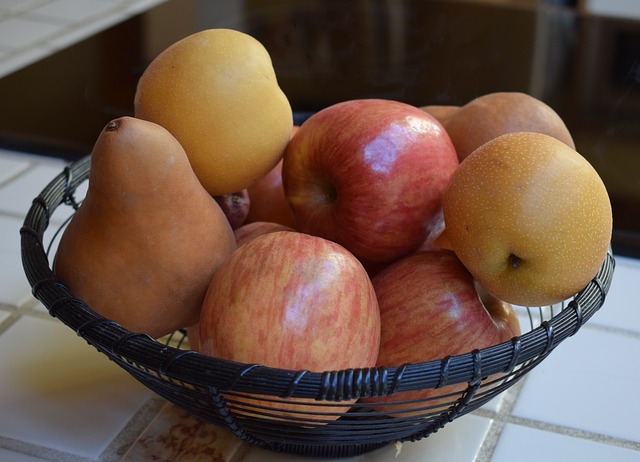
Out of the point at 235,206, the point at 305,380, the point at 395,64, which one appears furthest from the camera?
the point at 395,64

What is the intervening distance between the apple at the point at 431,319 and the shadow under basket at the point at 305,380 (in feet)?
0.07

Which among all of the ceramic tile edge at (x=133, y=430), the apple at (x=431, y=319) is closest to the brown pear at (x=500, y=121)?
the apple at (x=431, y=319)

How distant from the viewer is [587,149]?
0.89 metres

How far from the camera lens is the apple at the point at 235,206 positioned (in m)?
0.58

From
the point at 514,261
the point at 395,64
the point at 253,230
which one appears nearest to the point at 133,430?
the point at 253,230

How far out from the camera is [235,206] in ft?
1.93

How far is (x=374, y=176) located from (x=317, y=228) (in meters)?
0.06

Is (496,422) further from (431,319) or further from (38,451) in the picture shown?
(38,451)

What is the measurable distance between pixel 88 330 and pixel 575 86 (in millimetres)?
810

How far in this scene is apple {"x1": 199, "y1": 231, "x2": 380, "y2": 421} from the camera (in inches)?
17.1

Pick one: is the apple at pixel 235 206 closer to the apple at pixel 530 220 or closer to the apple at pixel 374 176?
the apple at pixel 374 176

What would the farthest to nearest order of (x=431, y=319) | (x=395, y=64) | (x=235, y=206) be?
(x=395, y=64), (x=235, y=206), (x=431, y=319)

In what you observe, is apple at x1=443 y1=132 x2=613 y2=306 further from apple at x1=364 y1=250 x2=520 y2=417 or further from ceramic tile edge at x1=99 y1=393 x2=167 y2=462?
ceramic tile edge at x1=99 y1=393 x2=167 y2=462

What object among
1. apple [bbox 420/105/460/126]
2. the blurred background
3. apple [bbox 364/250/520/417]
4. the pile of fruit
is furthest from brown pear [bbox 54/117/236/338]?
the blurred background
